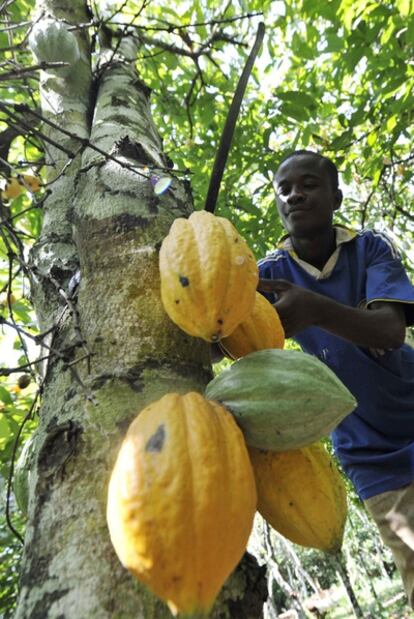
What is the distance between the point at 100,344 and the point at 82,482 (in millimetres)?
296

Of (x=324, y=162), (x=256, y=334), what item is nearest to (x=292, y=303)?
(x=256, y=334)

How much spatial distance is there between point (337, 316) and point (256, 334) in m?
0.62

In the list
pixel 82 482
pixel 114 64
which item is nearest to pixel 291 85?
pixel 114 64

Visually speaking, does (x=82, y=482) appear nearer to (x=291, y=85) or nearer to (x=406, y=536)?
(x=406, y=536)

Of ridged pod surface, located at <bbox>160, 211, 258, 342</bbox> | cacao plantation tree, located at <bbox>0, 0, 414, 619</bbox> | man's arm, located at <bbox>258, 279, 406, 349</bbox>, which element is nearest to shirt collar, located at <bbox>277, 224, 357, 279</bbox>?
man's arm, located at <bbox>258, 279, 406, 349</bbox>

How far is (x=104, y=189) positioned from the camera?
1378mm

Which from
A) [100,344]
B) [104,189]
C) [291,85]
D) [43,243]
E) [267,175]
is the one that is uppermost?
[291,85]

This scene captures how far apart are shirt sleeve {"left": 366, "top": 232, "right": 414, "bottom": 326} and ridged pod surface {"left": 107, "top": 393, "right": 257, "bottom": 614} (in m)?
1.44

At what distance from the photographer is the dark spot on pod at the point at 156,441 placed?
0.76 meters

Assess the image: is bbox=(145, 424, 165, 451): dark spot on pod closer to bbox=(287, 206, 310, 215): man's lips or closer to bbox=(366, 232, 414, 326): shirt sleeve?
bbox=(366, 232, 414, 326): shirt sleeve

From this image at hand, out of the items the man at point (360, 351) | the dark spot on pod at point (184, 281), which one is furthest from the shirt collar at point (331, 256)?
the dark spot on pod at point (184, 281)

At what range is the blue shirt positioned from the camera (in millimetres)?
2473

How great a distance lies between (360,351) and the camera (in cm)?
248

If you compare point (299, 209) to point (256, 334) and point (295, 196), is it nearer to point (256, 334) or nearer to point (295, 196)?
point (295, 196)
